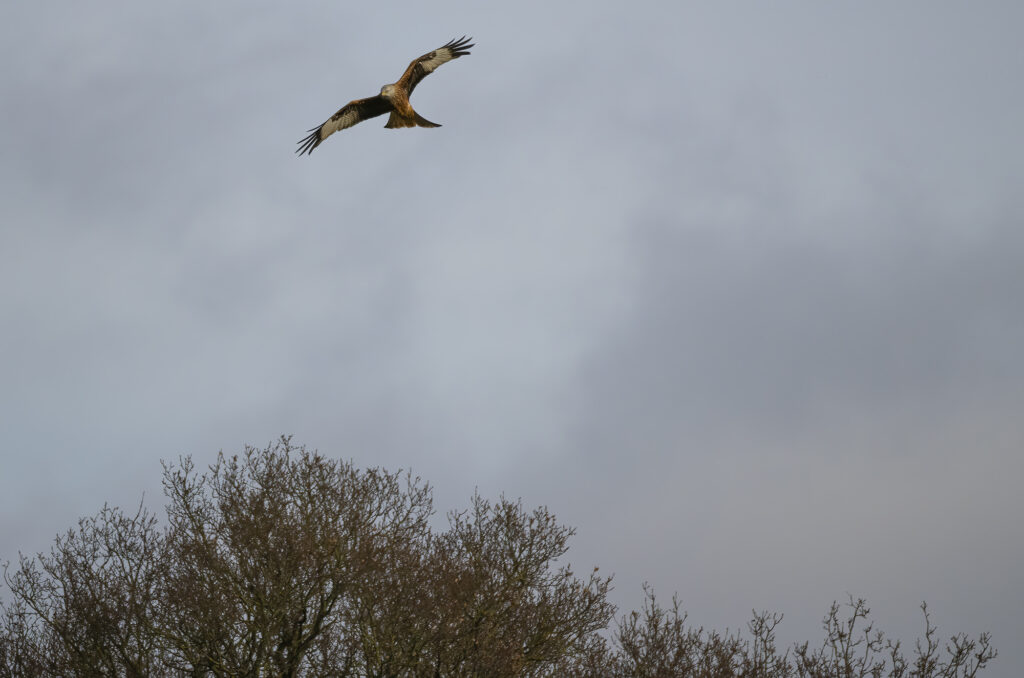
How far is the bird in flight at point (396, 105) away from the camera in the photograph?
20016 mm

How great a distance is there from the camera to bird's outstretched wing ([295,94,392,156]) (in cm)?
2054

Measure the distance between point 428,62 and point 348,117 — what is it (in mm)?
1838

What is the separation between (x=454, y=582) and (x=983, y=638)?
11.5 metres

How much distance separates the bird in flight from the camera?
20.0m

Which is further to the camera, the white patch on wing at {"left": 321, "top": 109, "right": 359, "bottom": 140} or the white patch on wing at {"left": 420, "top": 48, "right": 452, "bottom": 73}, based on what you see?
the white patch on wing at {"left": 321, "top": 109, "right": 359, "bottom": 140}

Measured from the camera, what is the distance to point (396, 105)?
65.8ft

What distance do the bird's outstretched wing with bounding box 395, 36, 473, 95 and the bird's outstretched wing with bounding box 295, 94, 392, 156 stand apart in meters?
0.64

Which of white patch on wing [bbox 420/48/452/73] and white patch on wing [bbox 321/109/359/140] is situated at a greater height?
white patch on wing [bbox 420/48/452/73]

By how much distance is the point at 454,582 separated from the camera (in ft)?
77.0

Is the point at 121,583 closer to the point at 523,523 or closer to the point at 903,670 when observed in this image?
the point at 523,523

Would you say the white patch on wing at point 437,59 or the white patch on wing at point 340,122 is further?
the white patch on wing at point 340,122

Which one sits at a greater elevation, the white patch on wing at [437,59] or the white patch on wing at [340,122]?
the white patch on wing at [437,59]

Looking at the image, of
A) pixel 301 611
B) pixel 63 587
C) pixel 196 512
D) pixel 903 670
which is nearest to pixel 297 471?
pixel 196 512

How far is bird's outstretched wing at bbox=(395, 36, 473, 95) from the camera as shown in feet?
66.8
